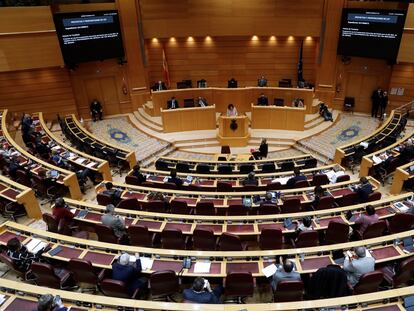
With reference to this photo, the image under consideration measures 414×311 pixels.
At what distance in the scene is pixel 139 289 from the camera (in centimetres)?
591

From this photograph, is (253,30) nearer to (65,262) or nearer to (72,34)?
(72,34)

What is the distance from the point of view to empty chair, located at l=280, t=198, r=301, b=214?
813cm

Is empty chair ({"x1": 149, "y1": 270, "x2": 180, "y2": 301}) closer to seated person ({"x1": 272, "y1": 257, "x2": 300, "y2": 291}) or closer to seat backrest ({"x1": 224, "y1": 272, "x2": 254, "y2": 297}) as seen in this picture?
seat backrest ({"x1": 224, "y1": 272, "x2": 254, "y2": 297})

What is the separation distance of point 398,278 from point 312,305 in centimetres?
197

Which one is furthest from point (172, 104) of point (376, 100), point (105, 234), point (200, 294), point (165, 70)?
point (200, 294)

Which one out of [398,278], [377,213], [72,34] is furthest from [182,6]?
[398,278]

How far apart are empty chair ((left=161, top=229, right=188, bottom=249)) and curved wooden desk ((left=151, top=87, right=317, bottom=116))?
10.2m

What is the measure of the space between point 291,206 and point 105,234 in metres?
4.37

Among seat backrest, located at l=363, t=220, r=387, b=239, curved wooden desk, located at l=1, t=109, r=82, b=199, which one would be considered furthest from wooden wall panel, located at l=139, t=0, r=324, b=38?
seat backrest, located at l=363, t=220, r=387, b=239

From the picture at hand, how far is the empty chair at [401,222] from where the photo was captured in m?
6.92

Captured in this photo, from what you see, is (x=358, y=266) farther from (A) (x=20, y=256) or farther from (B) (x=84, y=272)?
(A) (x=20, y=256)

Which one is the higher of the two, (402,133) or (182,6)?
(182,6)

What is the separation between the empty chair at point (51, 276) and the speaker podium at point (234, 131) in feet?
31.2

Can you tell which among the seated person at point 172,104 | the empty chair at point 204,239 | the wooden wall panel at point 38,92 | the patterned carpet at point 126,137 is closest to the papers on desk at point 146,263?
the empty chair at point 204,239
